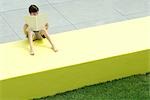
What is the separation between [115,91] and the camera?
705 cm

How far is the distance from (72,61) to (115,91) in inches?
33.1

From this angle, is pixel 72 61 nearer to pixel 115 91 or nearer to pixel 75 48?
pixel 75 48

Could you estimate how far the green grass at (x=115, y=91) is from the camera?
6922mm

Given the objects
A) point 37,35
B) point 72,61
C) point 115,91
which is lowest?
point 115,91

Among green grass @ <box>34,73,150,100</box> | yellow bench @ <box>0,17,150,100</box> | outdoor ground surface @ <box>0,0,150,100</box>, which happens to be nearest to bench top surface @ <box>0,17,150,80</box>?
yellow bench @ <box>0,17,150,100</box>

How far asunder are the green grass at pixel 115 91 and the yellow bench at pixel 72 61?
0.08 m

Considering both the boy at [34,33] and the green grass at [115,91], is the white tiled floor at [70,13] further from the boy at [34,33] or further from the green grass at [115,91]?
the green grass at [115,91]

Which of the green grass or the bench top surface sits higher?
the bench top surface

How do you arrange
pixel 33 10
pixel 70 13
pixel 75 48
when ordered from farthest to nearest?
pixel 70 13 < pixel 75 48 < pixel 33 10

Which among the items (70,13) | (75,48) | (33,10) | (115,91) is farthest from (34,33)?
(70,13)

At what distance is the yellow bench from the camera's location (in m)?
6.62

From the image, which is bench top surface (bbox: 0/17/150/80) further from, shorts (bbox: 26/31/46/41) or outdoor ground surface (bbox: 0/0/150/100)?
outdoor ground surface (bbox: 0/0/150/100)

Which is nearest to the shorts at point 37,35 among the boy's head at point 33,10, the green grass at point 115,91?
the boy's head at point 33,10

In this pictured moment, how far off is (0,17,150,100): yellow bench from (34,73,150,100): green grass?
0.08 meters
